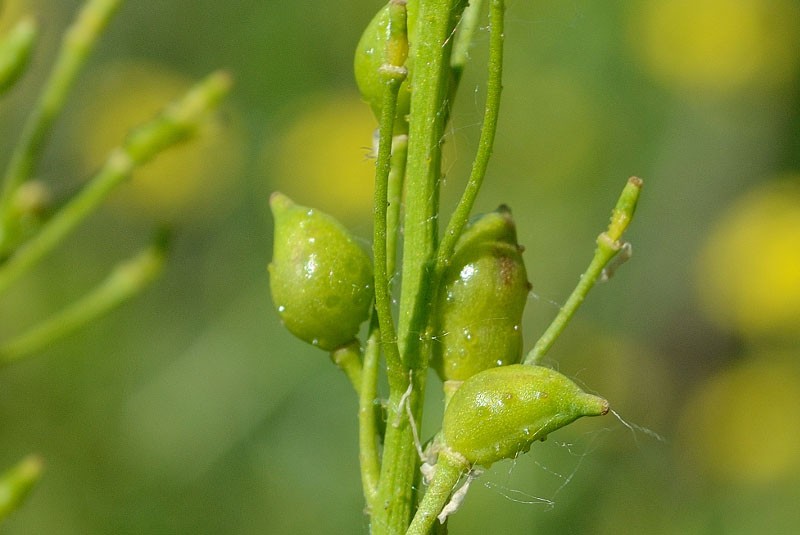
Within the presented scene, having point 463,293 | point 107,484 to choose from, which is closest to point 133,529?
point 107,484

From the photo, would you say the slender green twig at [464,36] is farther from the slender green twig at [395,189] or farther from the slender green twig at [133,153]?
the slender green twig at [133,153]

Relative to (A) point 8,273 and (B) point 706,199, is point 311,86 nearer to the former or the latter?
(B) point 706,199

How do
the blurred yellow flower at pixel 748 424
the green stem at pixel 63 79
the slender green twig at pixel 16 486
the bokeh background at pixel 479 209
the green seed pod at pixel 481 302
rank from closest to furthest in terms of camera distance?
1. the green seed pod at pixel 481 302
2. the slender green twig at pixel 16 486
3. the green stem at pixel 63 79
4. the bokeh background at pixel 479 209
5. the blurred yellow flower at pixel 748 424

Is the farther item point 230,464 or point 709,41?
point 709,41

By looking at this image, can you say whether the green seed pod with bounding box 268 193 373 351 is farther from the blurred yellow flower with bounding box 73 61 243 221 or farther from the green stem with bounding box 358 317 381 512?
the blurred yellow flower with bounding box 73 61 243 221

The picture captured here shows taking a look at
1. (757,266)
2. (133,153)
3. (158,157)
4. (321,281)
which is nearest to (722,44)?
(757,266)

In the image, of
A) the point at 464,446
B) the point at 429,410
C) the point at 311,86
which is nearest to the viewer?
the point at 464,446

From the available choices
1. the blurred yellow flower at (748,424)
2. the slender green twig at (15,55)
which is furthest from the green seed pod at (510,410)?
the blurred yellow flower at (748,424)
